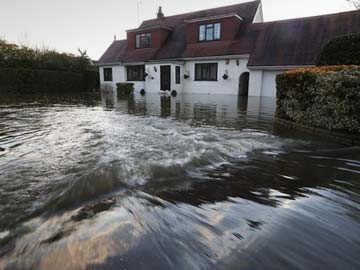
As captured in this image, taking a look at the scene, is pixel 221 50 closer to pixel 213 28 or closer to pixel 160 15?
pixel 213 28

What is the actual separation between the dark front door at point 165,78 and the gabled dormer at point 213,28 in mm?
2695

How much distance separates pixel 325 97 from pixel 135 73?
62.4 ft

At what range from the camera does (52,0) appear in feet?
52.0

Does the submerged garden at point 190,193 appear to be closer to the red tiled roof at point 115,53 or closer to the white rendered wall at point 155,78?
the white rendered wall at point 155,78

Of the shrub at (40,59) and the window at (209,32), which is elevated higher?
the window at (209,32)

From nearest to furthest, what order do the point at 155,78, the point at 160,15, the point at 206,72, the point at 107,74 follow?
the point at 206,72 → the point at 155,78 → the point at 160,15 → the point at 107,74

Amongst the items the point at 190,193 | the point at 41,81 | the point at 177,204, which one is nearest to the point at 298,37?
the point at 190,193

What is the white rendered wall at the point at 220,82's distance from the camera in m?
16.9

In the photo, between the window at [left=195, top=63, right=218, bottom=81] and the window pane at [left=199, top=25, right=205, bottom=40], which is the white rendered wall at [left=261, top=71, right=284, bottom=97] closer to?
the window at [left=195, top=63, right=218, bottom=81]

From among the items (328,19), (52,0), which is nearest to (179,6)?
(52,0)

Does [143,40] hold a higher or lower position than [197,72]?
higher

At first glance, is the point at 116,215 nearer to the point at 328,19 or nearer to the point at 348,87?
the point at 348,87

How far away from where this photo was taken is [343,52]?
22.7 ft

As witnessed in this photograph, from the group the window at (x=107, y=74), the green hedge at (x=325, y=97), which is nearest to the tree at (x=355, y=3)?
the green hedge at (x=325, y=97)
